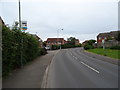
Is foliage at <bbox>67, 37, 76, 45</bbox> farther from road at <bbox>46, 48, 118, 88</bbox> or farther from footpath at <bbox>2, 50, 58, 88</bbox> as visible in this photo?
footpath at <bbox>2, 50, 58, 88</bbox>

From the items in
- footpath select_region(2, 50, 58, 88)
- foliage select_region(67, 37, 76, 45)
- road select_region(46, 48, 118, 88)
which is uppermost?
foliage select_region(67, 37, 76, 45)

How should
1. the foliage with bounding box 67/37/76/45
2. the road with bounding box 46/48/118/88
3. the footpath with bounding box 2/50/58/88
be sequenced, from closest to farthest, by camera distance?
the footpath with bounding box 2/50/58/88, the road with bounding box 46/48/118/88, the foliage with bounding box 67/37/76/45

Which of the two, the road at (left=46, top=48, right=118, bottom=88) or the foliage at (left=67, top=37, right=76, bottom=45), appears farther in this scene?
the foliage at (left=67, top=37, right=76, bottom=45)

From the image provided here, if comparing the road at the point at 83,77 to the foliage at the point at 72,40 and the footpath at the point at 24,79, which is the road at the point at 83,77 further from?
the foliage at the point at 72,40

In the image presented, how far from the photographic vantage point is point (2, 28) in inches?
256

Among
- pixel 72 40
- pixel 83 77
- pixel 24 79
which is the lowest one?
pixel 83 77

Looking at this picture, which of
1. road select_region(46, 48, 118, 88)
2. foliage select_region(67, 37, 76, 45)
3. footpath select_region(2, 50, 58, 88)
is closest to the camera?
footpath select_region(2, 50, 58, 88)

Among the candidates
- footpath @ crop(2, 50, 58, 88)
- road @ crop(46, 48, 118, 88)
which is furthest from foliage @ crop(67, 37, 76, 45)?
footpath @ crop(2, 50, 58, 88)

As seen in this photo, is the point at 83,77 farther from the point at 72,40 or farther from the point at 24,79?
the point at 72,40

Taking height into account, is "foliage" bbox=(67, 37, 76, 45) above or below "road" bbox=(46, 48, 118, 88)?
above

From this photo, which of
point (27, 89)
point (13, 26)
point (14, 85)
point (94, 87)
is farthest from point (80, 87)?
point (13, 26)

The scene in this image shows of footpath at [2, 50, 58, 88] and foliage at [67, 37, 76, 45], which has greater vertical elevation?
foliage at [67, 37, 76, 45]

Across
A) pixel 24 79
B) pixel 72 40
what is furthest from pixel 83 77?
pixel 72 40

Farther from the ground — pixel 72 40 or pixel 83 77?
pixel 72 40
